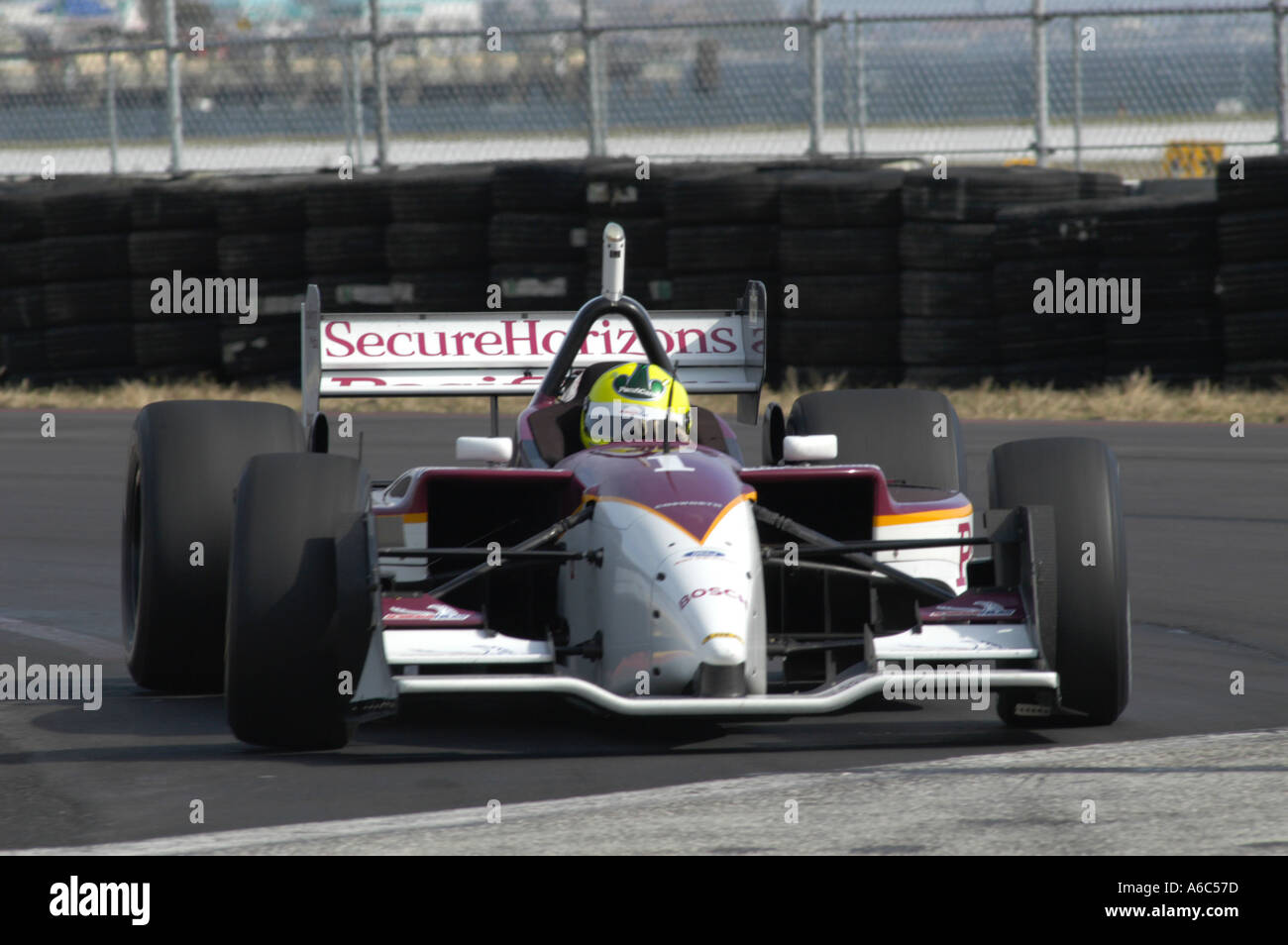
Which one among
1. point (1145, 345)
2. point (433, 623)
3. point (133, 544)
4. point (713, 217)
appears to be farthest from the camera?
point (713, 217)

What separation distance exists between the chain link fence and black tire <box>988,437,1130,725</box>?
A: 10571mm

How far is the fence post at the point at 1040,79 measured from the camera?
16.9 m

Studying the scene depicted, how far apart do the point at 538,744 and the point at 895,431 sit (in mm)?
2555

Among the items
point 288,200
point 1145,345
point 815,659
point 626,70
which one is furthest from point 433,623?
point 626,70

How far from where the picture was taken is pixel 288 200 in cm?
1709

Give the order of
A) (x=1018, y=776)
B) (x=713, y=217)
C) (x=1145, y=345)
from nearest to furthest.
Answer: (x=1018, y=776) → (x=1145, y=345) → (x=713, y=217)

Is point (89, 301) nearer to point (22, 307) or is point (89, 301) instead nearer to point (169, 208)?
point (22, 307)

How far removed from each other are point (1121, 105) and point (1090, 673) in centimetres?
1242

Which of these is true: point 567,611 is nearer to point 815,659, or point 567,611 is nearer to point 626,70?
point 815,659

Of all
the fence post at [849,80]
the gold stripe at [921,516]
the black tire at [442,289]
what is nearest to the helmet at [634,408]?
the gold stripe at [921,516]

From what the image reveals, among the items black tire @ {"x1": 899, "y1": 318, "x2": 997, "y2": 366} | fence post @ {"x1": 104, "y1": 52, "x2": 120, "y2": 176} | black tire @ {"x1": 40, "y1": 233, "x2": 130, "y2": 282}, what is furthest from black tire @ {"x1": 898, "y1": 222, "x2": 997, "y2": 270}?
fence post @ {"x1": 104, "y1": 52, "x2": 120, "y2": 176}

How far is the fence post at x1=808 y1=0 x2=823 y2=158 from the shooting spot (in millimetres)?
17453

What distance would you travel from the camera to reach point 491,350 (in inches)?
346

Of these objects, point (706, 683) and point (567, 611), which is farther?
point (567, 611)
